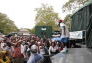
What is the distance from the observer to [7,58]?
553 inches

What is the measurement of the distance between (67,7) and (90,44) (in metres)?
38.2

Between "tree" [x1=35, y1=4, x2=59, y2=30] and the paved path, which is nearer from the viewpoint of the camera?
the paved path

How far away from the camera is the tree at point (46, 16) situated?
64.1m

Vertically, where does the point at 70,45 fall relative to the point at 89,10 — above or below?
below

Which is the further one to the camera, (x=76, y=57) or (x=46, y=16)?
(x=46, y=16)

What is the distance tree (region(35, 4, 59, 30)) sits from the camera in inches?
2524

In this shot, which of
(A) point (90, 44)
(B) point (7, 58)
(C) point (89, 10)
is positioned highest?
(C) point (89, 10)

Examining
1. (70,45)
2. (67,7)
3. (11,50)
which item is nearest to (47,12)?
(67,7)

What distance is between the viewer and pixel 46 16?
6531 centimetres

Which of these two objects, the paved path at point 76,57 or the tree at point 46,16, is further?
the tree at point 46,16

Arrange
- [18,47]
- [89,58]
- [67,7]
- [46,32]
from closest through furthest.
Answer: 1. [89,58]
2. [18,47]
3. [46,32]
4. [67,7]

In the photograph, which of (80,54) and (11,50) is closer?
(80,54)

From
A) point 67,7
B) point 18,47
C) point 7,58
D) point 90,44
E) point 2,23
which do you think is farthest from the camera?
point 2,23

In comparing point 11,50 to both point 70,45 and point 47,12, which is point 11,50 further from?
point 47,12
